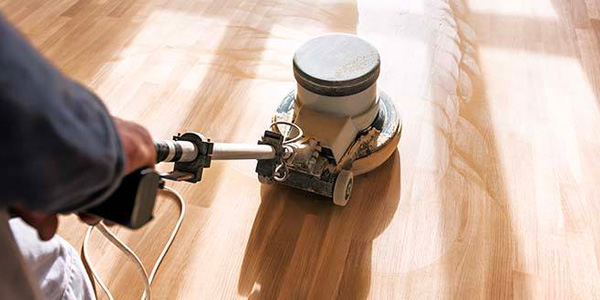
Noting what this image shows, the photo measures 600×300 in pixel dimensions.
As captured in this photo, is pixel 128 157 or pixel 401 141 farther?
pixel 401 141

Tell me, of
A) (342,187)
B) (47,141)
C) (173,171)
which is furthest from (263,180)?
(47,141)

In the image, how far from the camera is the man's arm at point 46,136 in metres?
0.43

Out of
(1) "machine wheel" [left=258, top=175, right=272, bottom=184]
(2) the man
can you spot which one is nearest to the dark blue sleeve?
(2) the man

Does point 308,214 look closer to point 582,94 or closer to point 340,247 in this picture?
point 340,247

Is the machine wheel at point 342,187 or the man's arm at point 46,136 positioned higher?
the man's arm at point 46,136

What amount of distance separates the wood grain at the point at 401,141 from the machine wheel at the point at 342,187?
59 millimetres

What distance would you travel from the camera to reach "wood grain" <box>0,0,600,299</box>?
1495mm

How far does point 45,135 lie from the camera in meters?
0.45

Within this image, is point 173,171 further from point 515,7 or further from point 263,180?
point 515,7

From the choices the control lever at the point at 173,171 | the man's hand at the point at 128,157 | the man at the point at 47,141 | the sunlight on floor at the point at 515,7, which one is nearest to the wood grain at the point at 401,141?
the sunlight on floor at the point at 515,7

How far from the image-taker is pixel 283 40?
225 centimetres

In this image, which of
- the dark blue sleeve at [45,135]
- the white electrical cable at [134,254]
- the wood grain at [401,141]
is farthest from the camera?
the wood grain at [401,141]

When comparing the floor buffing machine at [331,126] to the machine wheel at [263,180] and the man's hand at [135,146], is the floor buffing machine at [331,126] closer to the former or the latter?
the machine wheel at [263,180]

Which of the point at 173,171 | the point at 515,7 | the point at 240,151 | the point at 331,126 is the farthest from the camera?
the point at 515,7
